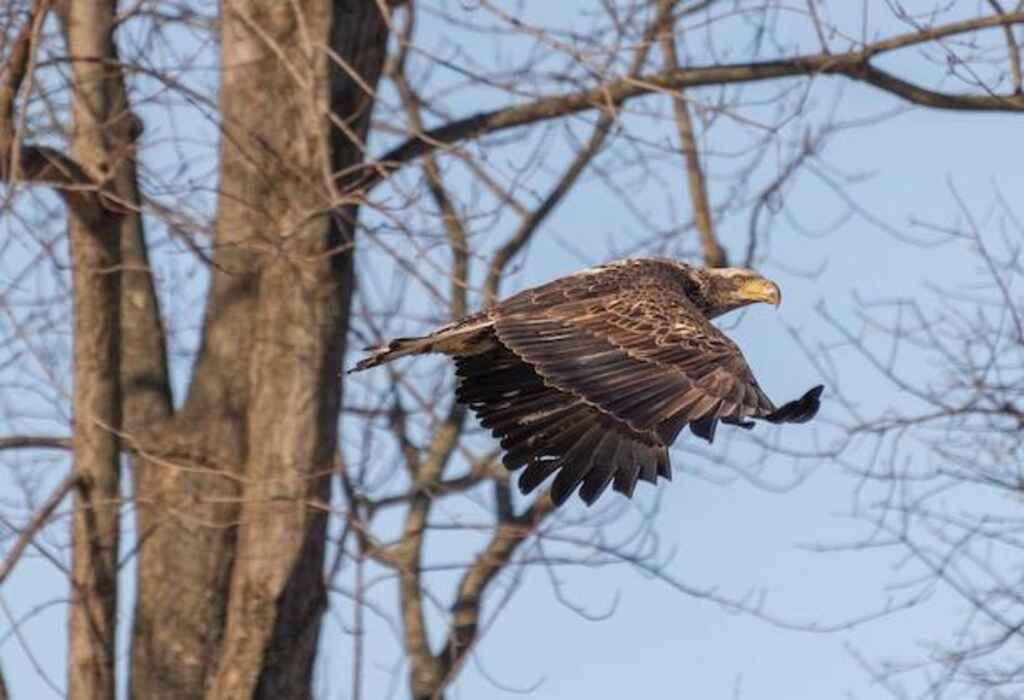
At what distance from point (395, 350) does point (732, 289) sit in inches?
67.9

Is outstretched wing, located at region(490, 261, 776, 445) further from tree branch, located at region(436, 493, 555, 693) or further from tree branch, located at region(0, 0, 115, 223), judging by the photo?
tree branch, located at region(436, 493, 555, 693)

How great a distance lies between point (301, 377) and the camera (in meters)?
11.8

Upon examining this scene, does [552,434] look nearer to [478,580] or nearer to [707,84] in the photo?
[707,84]

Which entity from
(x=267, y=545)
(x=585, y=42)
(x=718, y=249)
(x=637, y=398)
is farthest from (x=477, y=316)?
(x=718, y=249)

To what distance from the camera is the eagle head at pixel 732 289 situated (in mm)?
9945

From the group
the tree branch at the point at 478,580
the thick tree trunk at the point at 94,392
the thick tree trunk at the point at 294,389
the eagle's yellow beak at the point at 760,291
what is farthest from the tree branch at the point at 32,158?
the tree branch at the point at 478,580

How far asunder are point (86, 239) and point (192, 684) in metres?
1.93

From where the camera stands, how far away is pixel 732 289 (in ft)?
32.9

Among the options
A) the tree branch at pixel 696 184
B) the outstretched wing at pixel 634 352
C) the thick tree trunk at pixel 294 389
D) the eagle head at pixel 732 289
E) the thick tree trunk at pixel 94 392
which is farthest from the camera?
the tree branch at pixel 696 184

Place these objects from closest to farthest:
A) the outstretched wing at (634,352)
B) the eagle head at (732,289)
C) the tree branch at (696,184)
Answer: the outstretched wing at (634,352) → the eagle head at (732,289) → the tree branch at (696,184)

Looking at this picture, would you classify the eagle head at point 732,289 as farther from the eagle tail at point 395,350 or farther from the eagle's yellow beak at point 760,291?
the eagle tail at point 395,350

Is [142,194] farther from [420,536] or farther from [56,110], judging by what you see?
[420,536]

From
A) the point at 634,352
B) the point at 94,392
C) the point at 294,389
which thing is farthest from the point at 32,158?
the point at 634,352

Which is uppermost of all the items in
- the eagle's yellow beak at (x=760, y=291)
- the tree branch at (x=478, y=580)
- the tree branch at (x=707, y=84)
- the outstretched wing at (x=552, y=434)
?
the tree branch at (x=707, y=84)
